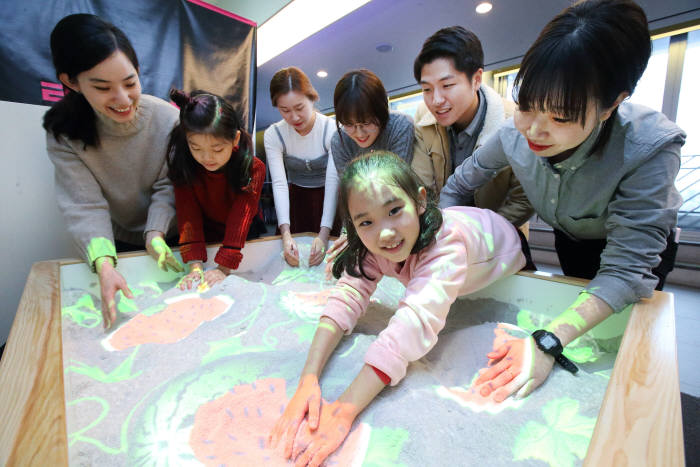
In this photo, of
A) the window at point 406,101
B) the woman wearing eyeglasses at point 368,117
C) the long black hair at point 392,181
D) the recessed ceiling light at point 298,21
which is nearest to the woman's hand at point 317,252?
the woman wearing eyeglasses at point 368,117

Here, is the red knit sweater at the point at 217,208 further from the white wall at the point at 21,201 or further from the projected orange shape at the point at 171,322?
the white wall at the point at 21,201

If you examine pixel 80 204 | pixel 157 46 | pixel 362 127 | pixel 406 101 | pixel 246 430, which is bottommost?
pixel 246 430

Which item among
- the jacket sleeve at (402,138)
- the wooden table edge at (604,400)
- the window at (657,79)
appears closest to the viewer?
the wooden table edge at (604,400)

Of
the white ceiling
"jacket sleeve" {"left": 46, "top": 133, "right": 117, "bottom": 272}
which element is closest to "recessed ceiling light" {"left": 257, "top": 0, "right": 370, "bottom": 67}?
the white ceiling

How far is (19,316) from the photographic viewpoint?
0.71 m

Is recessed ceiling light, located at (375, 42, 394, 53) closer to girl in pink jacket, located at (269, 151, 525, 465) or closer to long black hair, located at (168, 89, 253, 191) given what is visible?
long black hair, located at (168, 89, 253, 191)

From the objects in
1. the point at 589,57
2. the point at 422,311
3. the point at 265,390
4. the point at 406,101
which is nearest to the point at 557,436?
the point at 422,311

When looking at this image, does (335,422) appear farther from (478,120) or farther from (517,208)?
(478,120)

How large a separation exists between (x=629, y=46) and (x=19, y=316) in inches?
49.5

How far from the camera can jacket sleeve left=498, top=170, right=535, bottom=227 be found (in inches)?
44.1

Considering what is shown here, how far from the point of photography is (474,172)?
1055mm

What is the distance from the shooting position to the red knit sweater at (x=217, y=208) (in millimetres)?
1238

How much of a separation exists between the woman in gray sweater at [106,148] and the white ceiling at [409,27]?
6.61 ft

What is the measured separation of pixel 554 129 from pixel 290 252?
1032 millimetres
